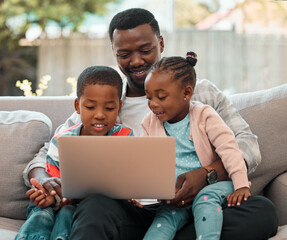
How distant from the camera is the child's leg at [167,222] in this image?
4.87 feet

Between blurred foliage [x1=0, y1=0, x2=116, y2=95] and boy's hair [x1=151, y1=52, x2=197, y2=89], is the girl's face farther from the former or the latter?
blurred foliage [x1=0, y1=0, x2=116, y2=95]

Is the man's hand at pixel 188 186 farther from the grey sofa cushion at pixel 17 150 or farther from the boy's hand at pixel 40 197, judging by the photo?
the grey sofa cushion at pixel 17 150

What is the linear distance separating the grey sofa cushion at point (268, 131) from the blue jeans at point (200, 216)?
39cm

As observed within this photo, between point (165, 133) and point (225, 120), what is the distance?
29 centimetres

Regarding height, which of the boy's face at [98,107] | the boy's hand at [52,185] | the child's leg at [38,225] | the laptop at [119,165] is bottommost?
the child's leg at [38,225]

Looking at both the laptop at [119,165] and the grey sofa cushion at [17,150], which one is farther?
the grey sofa cushion at [17,150]

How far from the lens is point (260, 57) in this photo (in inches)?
230

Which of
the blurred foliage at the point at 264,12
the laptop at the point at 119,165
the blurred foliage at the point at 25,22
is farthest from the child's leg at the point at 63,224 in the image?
the blurred foliage at the point at 25,22

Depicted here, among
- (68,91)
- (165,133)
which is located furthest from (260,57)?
(165,133)

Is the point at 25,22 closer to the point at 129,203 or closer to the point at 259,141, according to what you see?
the point at 259,141

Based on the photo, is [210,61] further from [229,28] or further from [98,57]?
[98,57]

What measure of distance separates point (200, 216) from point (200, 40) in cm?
461

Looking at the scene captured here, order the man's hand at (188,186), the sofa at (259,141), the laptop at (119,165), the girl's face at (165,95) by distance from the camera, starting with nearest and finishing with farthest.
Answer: the laptop at (119,165) → the man's hand at (188,186) → the girl's face at (165,95) → the sofa at (259,141)

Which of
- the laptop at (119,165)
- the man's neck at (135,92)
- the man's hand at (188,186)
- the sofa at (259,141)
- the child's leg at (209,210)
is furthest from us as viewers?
the man's neck at (135,92)
